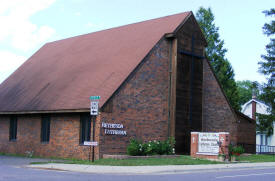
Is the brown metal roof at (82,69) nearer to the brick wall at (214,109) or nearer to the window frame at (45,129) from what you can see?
the window frame at (45,129)

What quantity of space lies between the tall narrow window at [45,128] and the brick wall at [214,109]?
1080 cm

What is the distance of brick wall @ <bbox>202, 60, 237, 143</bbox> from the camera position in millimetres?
31641

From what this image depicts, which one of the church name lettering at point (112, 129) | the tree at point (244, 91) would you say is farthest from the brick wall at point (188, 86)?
the tree at point (244, 91)

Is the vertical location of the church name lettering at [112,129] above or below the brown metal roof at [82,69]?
below

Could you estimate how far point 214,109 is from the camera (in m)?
32.1

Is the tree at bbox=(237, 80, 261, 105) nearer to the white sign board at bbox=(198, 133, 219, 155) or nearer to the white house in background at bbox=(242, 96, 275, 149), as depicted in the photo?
the white house in background at bbox=(242, 96, 275, 149)

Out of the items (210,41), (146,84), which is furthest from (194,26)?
(210,41)

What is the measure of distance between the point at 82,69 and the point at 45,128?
4695 mm

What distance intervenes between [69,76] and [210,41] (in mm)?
26802

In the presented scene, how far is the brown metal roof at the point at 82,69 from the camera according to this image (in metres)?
26.3

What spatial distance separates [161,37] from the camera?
28234 millimetres

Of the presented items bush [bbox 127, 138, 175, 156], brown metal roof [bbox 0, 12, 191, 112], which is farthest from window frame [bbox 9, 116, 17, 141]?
bush [bbox 127, 138, 175, 156]

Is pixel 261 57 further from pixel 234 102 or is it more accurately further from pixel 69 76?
pixel 69 76

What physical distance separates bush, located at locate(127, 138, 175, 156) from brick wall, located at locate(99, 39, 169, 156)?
960mm
